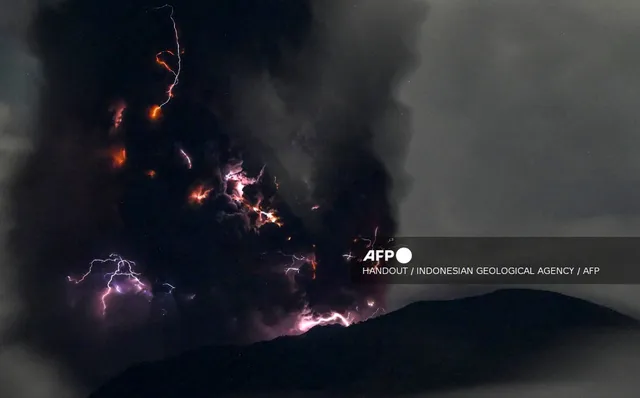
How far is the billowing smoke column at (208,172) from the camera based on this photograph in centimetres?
142

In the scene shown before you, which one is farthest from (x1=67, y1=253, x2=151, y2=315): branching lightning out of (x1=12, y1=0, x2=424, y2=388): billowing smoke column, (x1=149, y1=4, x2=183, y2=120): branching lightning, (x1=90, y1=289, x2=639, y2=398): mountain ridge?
(x1=149, y1=4, x2=183, y2=120): branching lightning

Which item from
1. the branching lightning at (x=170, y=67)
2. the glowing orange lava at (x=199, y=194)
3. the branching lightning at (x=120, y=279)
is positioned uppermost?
the branching lightning at (x=170, y=67)

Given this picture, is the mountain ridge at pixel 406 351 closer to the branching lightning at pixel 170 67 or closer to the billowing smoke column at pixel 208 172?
the billowing smoke column at pixel 208 172

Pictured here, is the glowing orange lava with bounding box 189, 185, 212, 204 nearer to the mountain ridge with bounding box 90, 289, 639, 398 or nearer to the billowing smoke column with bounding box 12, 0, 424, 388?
the billowing smoke column with bounding box 12, 0, 424, 388

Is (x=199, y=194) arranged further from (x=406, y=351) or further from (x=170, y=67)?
(x=406, y=351)

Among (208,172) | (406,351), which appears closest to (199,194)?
(208,172)

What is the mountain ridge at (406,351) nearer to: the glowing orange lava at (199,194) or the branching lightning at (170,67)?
the glowing orange lava at (199,194)

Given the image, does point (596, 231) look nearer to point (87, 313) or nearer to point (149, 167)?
point (149, 167)

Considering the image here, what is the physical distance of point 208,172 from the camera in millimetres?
1421

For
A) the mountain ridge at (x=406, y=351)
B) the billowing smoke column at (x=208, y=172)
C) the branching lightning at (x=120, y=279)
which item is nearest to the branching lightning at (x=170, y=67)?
the billowing smoke column at (x=208, y=172)

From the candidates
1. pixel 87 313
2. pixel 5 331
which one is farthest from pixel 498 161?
pixel 5 331

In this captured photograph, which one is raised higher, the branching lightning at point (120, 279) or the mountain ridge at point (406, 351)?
the branching lightning at point (120, 279)

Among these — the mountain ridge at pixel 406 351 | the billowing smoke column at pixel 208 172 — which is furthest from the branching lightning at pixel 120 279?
the mountain ridge at pixel 406 351

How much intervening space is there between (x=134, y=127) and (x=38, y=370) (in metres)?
0.96
